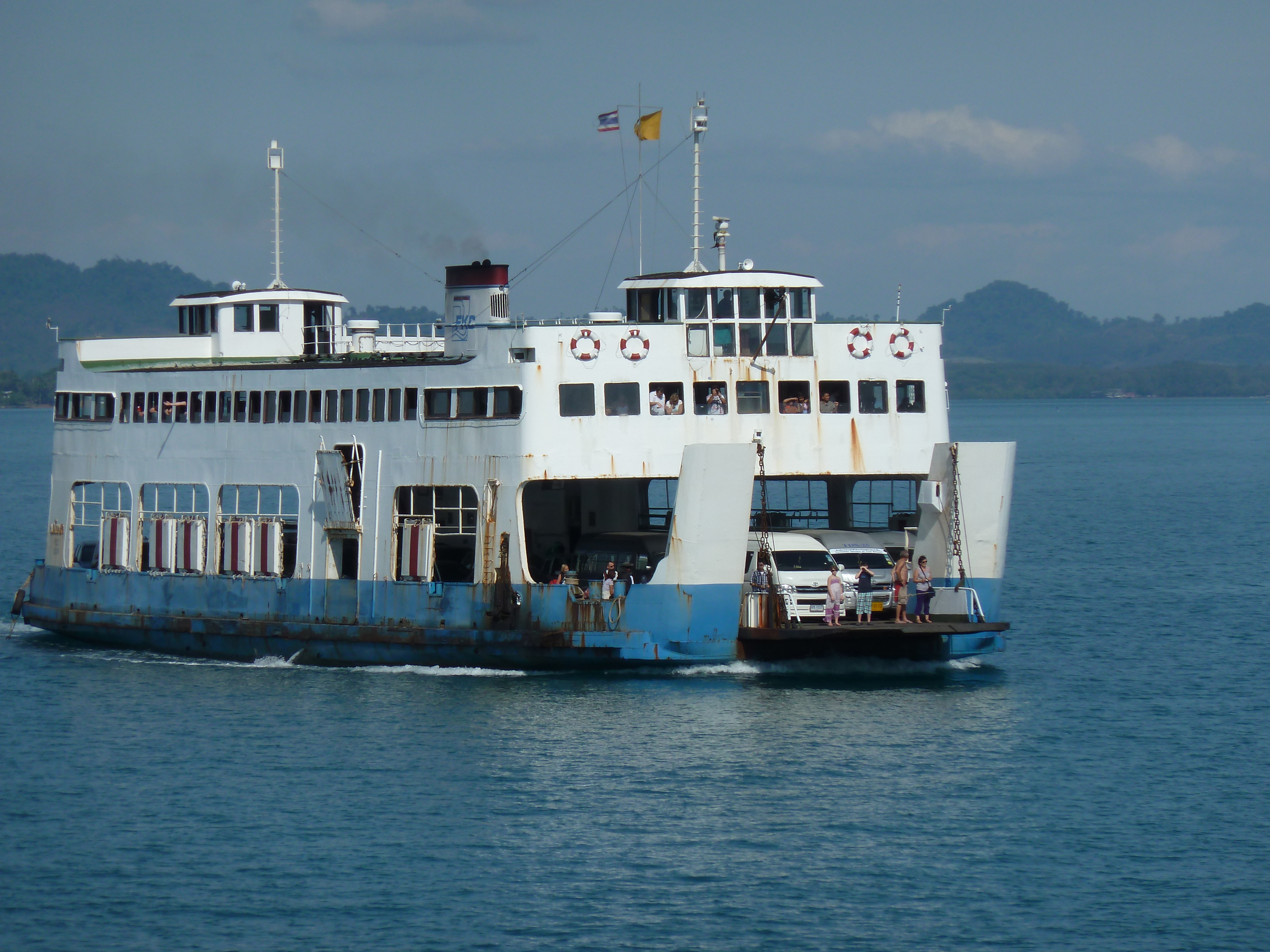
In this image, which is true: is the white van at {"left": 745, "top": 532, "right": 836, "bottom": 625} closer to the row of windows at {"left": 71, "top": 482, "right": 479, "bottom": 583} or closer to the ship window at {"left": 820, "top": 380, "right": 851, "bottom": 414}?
the ship window at {"left": 820, "top": 380, "right": 851, "bottom": 414}

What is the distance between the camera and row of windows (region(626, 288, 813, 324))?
3738 cm

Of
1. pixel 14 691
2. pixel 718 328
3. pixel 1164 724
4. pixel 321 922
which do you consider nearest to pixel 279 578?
pixel 14 691

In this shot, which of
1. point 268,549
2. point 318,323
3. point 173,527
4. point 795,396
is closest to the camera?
point 795,396

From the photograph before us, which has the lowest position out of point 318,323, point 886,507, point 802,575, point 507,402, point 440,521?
point 802,575

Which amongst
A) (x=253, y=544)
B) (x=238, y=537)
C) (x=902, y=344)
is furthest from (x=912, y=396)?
(x=238, y=537)

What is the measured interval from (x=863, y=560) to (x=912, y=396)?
3823 millimetres

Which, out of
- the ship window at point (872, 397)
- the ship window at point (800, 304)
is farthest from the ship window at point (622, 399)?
the ship window at point (872, 397)

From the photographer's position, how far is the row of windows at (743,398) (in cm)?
3616

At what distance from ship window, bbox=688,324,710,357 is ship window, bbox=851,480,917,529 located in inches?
216

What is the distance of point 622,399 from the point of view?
119ft

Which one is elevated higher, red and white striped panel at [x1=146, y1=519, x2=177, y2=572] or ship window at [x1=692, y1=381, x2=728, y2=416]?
ship window at [x1=692, y1=381, x2=728, y2=416]

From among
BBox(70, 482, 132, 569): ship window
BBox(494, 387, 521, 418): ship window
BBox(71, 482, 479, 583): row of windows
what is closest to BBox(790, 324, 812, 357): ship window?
BBox(494, 387, 521, 418): ship window

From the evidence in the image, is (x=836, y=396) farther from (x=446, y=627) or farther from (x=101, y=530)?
(x=101, y=530)

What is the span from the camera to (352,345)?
42844 mm
